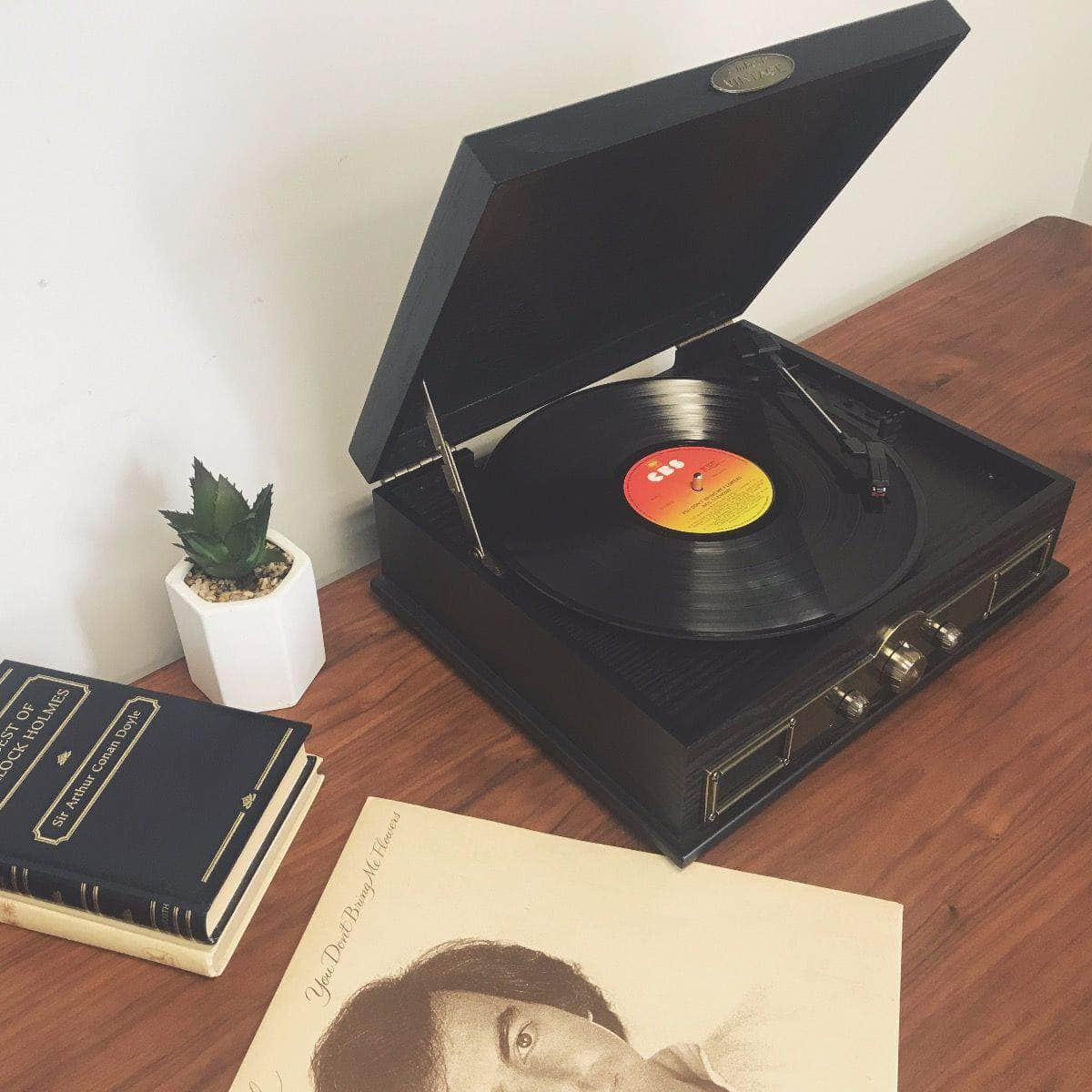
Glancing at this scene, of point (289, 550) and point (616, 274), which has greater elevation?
point (616, 274)

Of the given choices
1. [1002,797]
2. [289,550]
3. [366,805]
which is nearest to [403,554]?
[289,550]

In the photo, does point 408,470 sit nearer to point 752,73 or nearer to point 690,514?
point 690,514

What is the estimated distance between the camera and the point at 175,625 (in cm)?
111

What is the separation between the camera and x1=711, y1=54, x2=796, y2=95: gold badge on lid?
0.85 m

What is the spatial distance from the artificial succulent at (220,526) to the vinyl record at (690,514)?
0.20 m

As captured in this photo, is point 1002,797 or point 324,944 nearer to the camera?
point 324,944

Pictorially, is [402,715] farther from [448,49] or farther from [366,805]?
[448,49]

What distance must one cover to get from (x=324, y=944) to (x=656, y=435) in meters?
0.56

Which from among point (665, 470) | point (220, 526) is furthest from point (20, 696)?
point (665, 470)

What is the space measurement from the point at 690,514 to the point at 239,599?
40 centimetres

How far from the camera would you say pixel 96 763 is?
0.91m

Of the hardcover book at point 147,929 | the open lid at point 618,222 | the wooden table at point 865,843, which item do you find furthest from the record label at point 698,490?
the hardcover book at point 147,929

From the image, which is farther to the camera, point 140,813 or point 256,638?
point 256,638

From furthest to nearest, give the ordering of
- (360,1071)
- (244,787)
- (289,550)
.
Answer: (289,550) < (244,787) < (360,1071)
